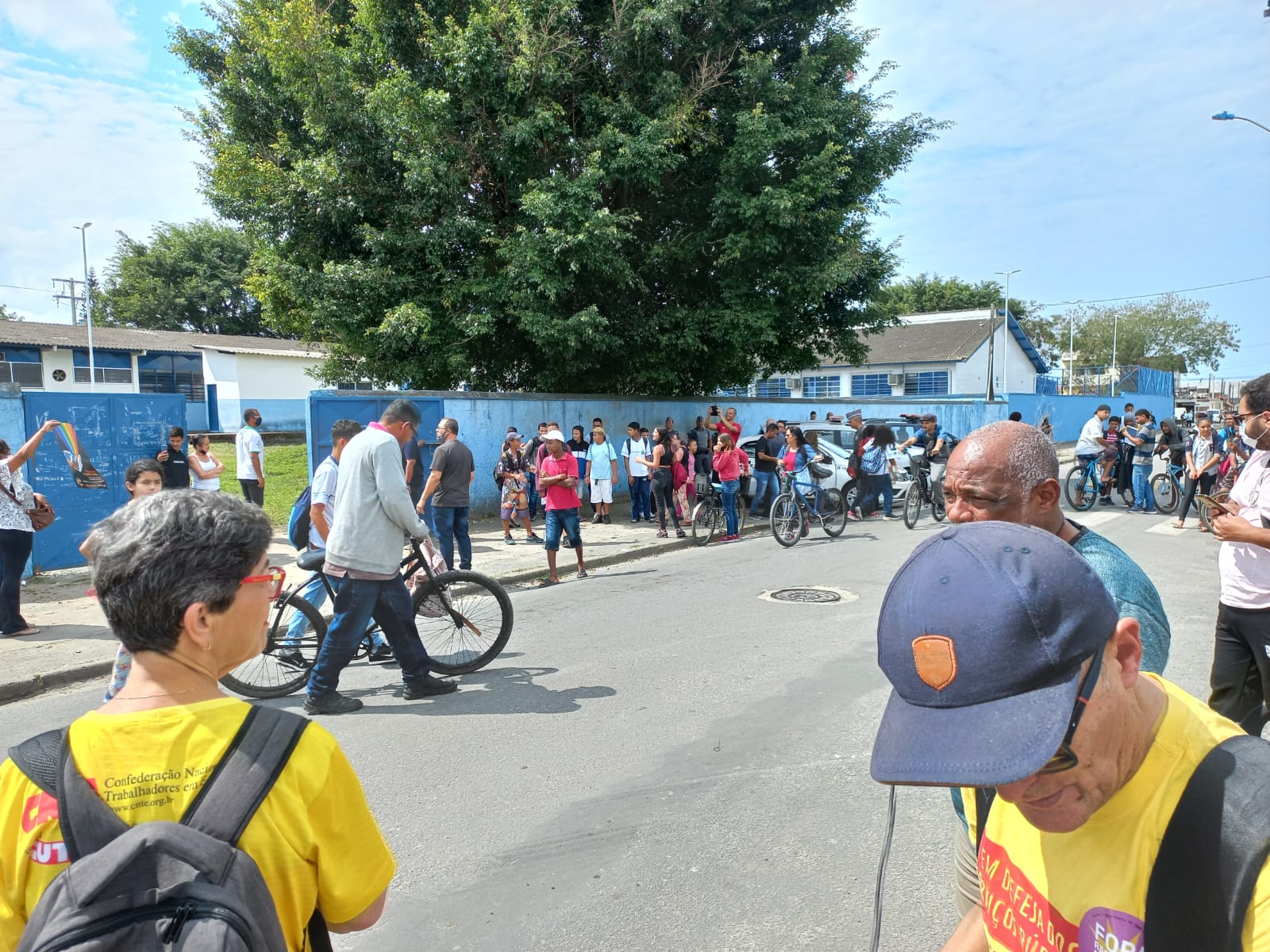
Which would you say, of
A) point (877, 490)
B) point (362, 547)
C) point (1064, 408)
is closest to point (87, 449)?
point (362, 547)

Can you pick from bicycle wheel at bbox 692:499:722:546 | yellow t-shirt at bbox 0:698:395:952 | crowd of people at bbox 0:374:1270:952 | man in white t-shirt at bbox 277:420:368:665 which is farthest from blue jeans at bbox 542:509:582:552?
yellow t-shirt at bbox 0:698:395:952

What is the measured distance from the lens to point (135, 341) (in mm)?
37688

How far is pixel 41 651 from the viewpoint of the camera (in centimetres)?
691

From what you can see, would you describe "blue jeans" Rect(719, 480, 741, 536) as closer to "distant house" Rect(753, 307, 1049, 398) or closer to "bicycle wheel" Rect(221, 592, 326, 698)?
"bicycle wheel" Rect(221, 592, 326, 698)

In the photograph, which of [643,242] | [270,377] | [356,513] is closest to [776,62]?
[643,242]

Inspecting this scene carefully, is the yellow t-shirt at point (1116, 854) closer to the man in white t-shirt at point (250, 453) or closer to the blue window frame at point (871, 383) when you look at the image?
the man in white t-shirt at point (250, 453)

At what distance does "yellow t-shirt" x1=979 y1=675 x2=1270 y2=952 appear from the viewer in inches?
41.3

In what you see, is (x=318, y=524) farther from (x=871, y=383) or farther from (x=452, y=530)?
(x=871, y=383)

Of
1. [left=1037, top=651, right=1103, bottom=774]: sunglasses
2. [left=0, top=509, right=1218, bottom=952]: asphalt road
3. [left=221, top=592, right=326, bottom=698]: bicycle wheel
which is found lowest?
[left=0, top=509, right=1218, bottom=952]: asphalt road

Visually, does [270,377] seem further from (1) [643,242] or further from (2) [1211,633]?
(2) [1211,633]

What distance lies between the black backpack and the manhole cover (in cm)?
731

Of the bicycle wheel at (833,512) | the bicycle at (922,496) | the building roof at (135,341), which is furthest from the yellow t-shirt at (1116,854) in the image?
the building roof at (135,341)

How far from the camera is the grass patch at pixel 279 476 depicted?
1600 cm

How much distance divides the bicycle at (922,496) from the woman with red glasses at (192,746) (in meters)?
13.3
